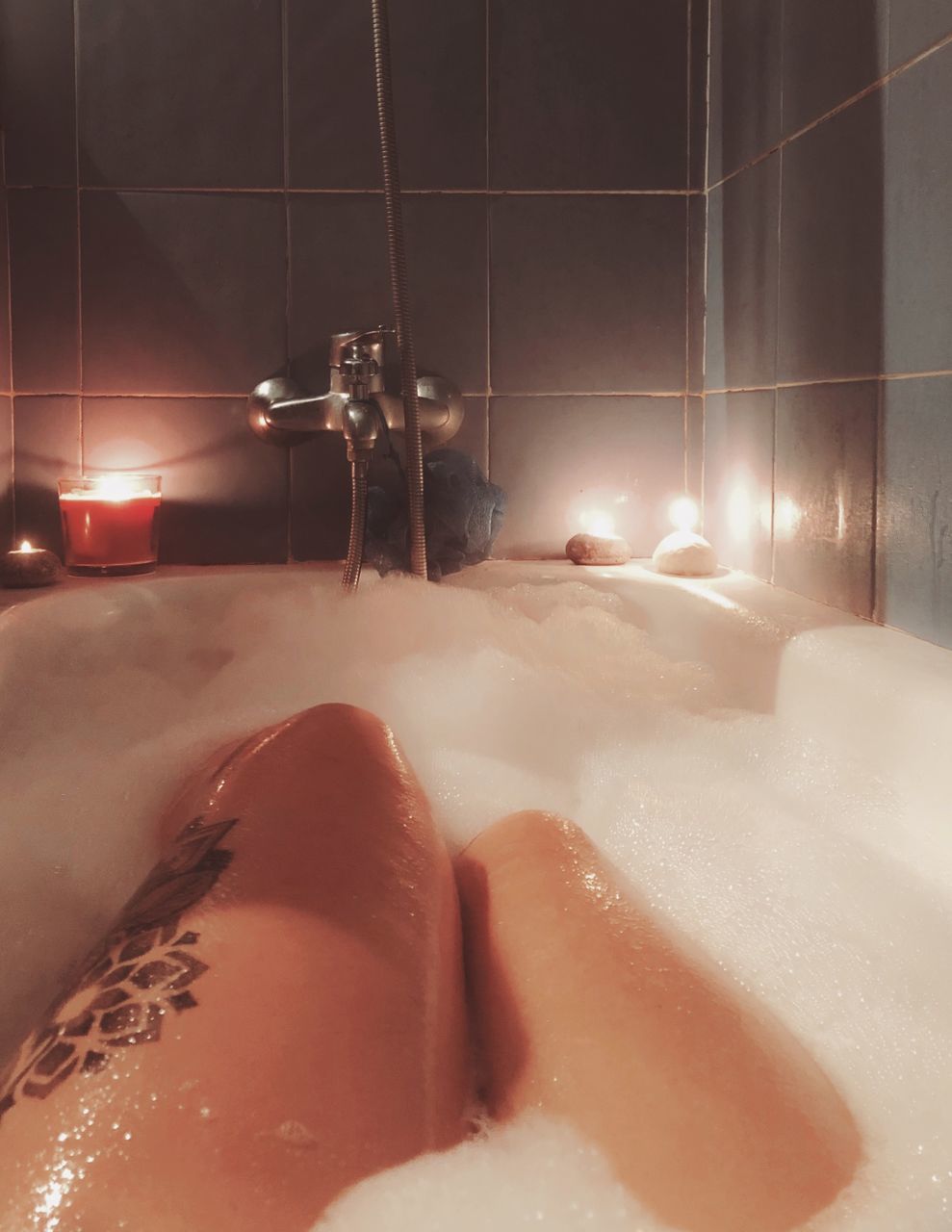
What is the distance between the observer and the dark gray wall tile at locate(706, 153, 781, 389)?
1.46 metres

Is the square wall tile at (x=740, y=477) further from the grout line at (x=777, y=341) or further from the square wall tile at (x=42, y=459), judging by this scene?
the square wall tile at (x=42, y=459)

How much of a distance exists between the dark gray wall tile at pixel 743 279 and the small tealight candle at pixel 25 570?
37.0 inches

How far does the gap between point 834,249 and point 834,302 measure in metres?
0.06

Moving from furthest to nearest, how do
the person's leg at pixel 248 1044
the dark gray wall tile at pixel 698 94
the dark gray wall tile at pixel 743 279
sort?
the dark gray wall tile at pixel 698 94, the dark gray wall tile at pixel 743 279, the person's leg at pixel 248 1044

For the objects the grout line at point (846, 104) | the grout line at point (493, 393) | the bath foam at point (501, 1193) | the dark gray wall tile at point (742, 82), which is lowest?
the bath foam at point (501, 1193)

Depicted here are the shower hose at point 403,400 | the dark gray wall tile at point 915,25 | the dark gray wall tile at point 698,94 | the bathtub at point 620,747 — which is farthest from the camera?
the dark gray wall tile at point 698,94

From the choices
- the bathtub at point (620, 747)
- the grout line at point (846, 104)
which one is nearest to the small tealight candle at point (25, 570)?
the bathtub at point (620, 747)

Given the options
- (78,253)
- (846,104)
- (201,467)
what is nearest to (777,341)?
(846,104)

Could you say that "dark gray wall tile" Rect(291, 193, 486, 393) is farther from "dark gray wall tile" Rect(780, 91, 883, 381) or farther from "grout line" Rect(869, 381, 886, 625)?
"grout line" Rect(869, 381, 886, 625)

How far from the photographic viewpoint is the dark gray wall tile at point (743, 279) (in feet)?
4.79

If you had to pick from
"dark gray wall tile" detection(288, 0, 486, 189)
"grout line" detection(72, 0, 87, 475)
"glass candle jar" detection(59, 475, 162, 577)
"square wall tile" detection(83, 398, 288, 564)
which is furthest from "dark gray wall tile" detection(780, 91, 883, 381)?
"grout line" detection(72, 0, 87, 475)

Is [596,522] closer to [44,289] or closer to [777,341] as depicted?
[777,341]

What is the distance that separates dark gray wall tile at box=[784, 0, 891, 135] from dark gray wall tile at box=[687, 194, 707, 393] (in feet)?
0.98

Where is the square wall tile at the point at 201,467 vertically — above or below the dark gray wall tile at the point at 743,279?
below
